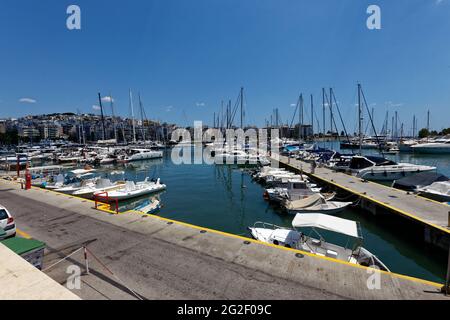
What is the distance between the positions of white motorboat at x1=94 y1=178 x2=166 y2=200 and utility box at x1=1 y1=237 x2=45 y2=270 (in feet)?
45.9

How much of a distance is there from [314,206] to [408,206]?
5.51 m

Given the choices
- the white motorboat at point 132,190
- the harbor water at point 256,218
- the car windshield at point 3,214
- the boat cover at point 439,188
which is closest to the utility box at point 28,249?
the car windshield at point 3,214

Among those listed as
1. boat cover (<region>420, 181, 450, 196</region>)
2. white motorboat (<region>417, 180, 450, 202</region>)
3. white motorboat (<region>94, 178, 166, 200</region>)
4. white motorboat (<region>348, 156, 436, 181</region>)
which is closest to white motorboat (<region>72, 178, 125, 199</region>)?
white motorboat (<region>94, 178, 166, 200</region>)

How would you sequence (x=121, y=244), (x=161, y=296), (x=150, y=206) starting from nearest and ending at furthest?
(x=161, y=296) → (x=121, y=244) → (x=150, y=206)

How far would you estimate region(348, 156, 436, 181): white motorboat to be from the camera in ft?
86.9

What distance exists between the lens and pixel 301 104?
6088 centimetres

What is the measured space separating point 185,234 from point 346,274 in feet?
18.4

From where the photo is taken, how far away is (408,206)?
13.9 metres

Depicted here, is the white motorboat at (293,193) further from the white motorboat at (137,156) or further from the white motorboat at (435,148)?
the white motorboat at (435,148)

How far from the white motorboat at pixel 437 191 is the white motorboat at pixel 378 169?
8796 millimetres

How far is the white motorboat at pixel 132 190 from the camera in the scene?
19.9 meters

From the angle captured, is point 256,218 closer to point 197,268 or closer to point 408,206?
point 408,206
